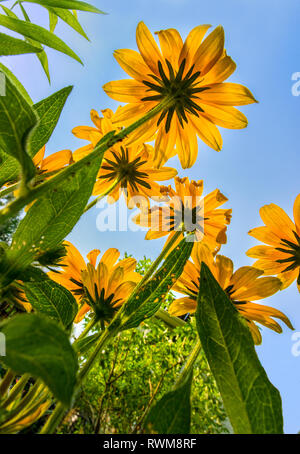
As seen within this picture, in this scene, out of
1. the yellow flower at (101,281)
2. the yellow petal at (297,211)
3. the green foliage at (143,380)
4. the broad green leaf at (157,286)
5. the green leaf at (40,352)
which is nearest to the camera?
the green leaf at (40,352)

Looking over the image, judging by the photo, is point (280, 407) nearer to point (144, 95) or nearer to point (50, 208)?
point (50, 208)

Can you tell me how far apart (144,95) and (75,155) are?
0.13 metres

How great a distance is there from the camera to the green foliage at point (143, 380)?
752 millimetres

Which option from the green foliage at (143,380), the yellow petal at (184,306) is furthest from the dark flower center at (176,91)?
the green foliage at (143,380)

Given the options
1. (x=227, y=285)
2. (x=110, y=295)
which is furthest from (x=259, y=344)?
(x=110, y=295)

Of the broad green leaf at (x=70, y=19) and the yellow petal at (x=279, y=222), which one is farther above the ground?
the broad green leaf at (x=70, y=19)

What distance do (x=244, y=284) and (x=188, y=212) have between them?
0.19 m

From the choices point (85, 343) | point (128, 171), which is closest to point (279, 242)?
point (128, 171)

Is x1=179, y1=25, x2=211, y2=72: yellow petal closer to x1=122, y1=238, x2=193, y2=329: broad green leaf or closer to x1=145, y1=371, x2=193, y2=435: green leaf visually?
x1=122, y1=238, x2=193, y2=329: broad green leaf

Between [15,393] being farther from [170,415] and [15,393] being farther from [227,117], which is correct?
[227,117]

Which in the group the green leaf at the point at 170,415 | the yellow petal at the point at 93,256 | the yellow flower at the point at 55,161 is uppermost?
the yellow flower at the point at 55,161

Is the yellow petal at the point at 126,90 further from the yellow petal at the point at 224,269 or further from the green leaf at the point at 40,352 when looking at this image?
the green leaf at the point at 40,352

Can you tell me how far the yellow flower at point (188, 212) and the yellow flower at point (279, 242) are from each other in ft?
0.19

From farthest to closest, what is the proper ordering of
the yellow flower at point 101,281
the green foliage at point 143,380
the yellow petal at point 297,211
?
the green foliage at point 143,380 → the yellow petal at point 297,211 → the yellow flower at point 101,281
